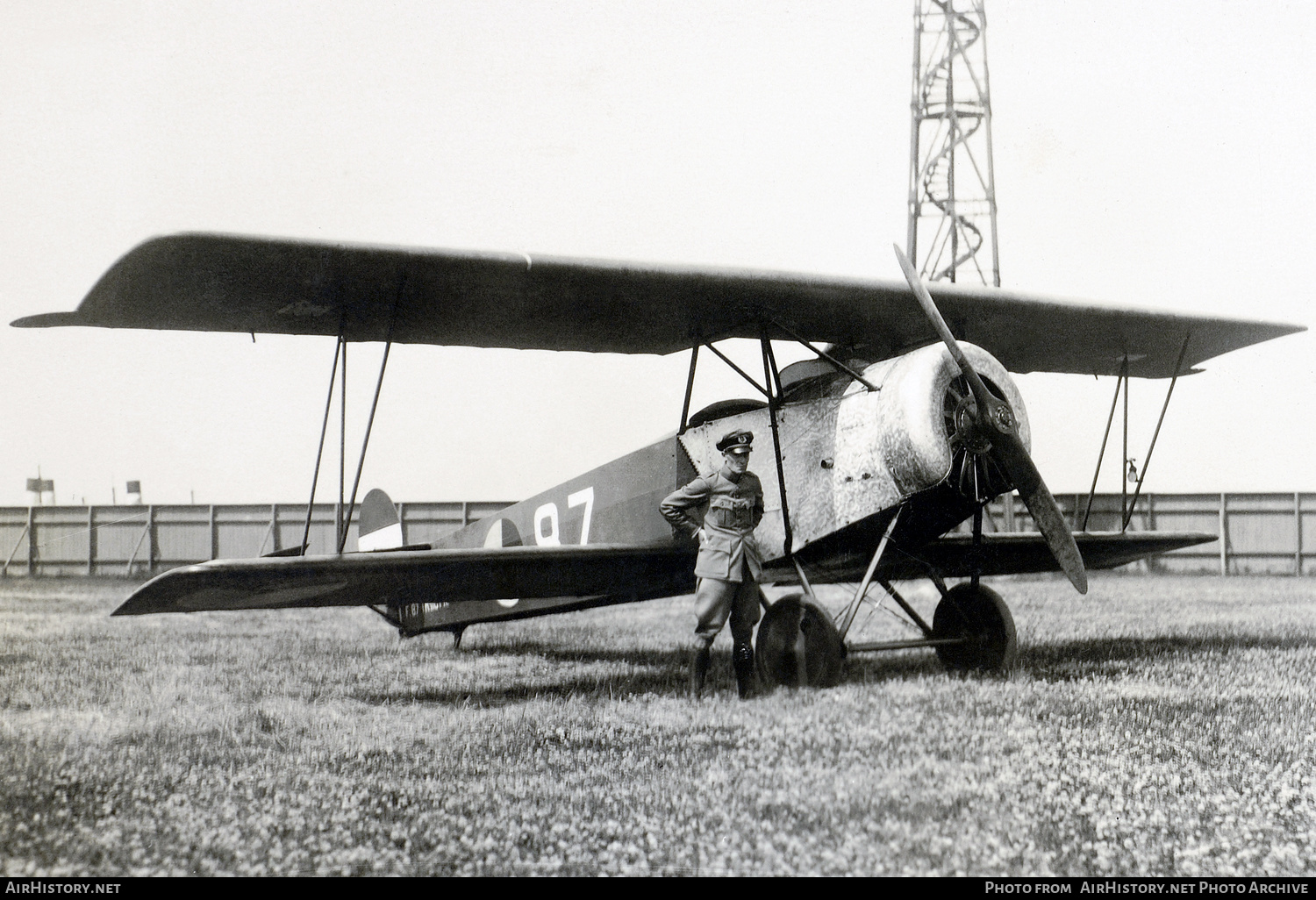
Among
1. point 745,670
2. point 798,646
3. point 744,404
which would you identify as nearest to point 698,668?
point 745,670

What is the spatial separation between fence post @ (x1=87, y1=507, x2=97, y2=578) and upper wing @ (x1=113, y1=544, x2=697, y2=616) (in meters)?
15.8

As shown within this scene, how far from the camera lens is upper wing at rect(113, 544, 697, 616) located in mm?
5223

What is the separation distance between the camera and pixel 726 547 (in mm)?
5984

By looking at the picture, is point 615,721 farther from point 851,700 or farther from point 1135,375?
point 1135,375

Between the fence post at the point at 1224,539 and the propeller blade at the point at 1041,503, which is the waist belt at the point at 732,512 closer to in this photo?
the propeller blade at the point at 1041,503

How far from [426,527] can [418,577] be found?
52.7 ft

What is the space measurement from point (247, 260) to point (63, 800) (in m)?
2.60

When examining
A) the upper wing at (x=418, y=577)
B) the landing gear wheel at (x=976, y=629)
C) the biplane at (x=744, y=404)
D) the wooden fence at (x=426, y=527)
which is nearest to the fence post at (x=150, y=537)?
the wooden fence at (x=426, y=527)

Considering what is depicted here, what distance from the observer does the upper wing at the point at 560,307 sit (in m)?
5.11

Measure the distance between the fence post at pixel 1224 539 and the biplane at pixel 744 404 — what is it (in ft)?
46.8

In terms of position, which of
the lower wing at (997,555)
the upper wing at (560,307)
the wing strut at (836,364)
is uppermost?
the upper wing at (560,307)

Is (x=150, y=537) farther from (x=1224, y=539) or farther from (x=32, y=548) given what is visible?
(x=1224, y=539)
